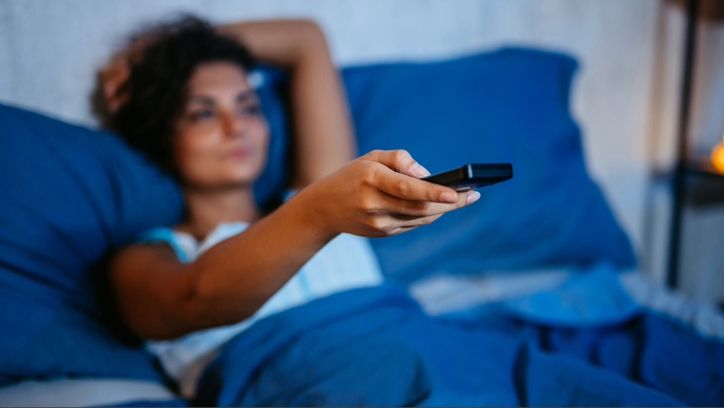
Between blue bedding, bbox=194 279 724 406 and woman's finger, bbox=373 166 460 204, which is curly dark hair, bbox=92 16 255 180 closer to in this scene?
blue bedding, bbox=194 279 724 406

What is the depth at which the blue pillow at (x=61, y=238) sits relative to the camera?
2.72 ft

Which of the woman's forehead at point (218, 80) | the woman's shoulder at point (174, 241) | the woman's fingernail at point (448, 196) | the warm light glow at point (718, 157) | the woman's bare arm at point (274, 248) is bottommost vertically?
the warm light glow at point (718, 157)

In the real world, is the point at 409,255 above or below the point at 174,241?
below

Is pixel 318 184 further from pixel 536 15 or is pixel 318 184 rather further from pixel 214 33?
pixel 536 15

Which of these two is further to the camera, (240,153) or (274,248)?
(240,153)

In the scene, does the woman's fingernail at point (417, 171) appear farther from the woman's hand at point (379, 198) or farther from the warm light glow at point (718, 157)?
the warm light glow at point (718, 157)

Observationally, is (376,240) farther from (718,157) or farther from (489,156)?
(718,157)

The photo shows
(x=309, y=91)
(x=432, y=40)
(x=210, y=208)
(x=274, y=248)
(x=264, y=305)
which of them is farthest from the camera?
(x=432, y=40)

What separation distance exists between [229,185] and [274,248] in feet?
1.56

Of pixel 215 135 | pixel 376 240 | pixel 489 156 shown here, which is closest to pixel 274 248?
pixel 215 135

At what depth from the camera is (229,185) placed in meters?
1.08

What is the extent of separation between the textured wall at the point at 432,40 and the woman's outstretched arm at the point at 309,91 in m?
0.10

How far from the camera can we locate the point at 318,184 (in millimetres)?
599

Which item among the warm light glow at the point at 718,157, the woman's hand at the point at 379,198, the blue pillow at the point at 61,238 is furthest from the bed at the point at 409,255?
the warm light glow at the point at 718,157
